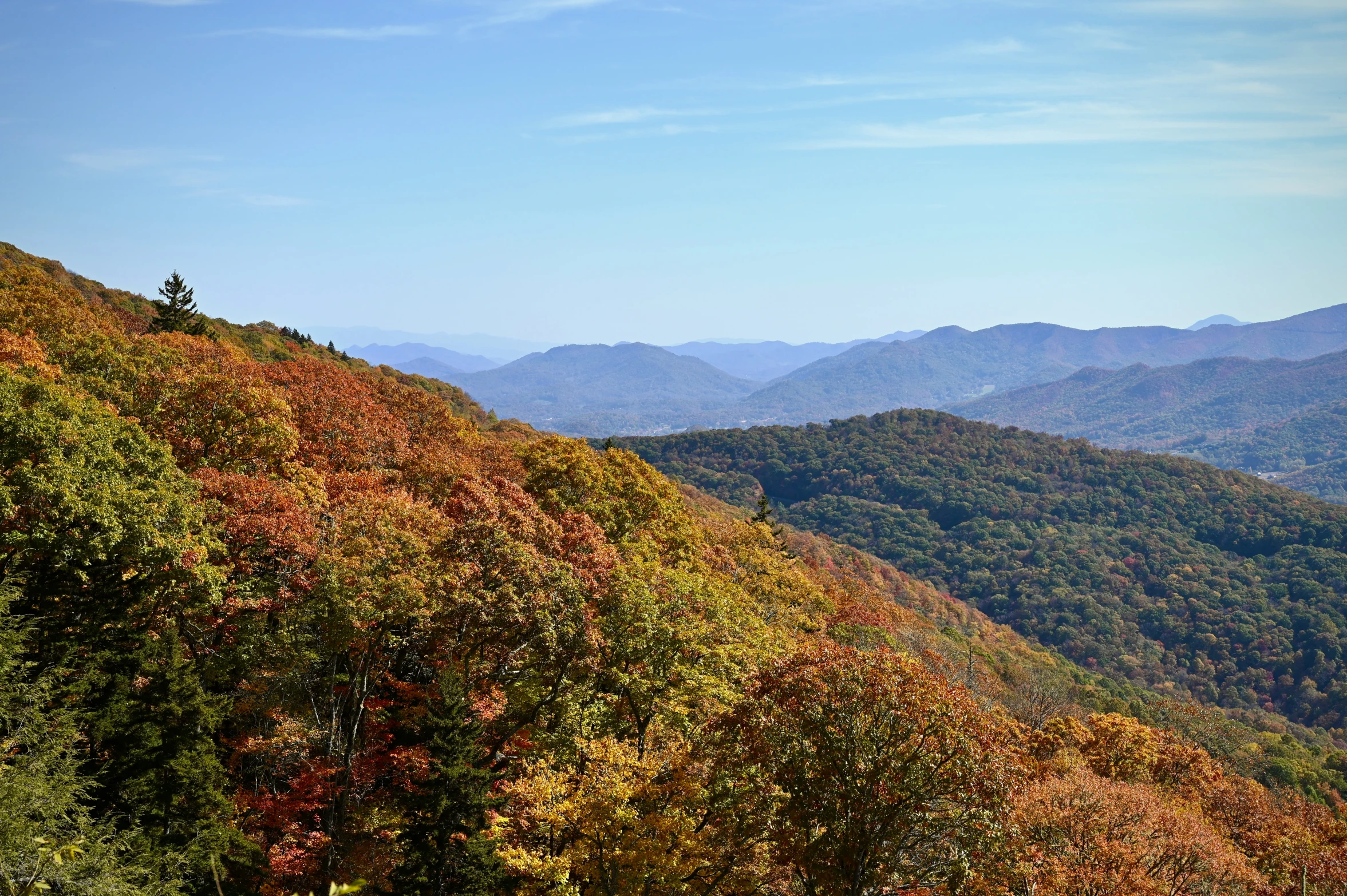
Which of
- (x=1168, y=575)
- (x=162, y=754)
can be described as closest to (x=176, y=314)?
(x=162, y=754)

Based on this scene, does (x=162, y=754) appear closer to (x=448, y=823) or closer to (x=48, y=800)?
(x=48, y=800)

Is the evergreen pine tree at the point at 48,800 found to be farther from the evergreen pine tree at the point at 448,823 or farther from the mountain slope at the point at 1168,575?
the mountain slope at the point at 1168,575

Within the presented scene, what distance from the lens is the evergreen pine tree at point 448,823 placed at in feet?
57.8

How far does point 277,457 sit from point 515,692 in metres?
11.0

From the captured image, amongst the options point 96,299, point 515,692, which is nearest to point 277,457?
point 515,692

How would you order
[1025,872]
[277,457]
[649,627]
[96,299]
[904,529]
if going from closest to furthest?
[1025,872]
[649,627]
[277,457]
[96,299]
[904,529]

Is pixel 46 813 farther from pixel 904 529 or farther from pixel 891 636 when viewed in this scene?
pixel 904 529

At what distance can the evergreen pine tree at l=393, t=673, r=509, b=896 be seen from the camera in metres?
17.6

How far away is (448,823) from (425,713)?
4.01m

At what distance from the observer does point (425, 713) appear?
2133 cm

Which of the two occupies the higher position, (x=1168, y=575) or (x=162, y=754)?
(x=162, y=754)

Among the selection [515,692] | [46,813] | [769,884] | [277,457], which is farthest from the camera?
[277,457]

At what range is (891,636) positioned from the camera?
4528cm

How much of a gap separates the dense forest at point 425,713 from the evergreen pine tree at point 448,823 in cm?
Result: 7
